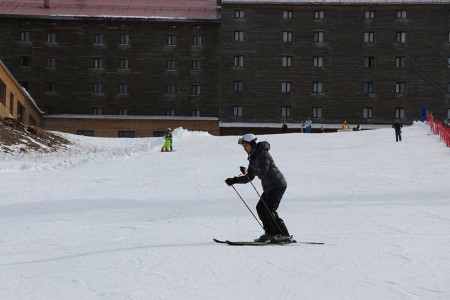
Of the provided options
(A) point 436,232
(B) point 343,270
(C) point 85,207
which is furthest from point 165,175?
(B) point 343,270

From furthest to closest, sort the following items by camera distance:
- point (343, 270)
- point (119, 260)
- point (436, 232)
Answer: point (436, 232) → point (119, 260) → point (343, 270)

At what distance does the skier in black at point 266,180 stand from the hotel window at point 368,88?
148 ft

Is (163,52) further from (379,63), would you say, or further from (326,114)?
(379,63)

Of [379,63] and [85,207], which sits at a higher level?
[379,63]

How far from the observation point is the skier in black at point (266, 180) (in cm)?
905

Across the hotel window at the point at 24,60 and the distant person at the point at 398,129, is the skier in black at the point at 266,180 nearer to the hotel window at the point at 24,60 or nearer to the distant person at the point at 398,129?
the distant person at the point at 398,129

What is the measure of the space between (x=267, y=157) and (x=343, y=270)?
2.23 metres

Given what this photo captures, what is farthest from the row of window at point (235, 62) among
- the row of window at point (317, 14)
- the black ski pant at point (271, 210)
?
the black ski pant at point (271, 210)

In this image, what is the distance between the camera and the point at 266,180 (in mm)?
9219

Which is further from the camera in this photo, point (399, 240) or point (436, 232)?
point (436, 232)

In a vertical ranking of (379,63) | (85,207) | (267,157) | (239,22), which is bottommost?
(85,207)

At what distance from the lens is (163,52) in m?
53.5

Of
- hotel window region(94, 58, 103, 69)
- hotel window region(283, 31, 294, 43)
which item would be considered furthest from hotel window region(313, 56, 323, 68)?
hotel window region(94, 58, 103, 69)

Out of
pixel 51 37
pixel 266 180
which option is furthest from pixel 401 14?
pixel 266 180
